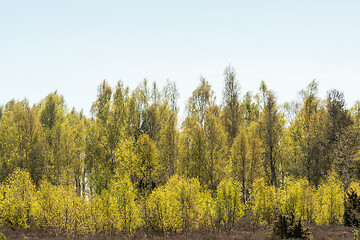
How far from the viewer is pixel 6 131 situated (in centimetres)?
3375

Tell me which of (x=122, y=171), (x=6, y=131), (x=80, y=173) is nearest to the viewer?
(x=122, y=171)

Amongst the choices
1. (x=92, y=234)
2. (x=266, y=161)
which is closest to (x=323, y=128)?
(x=266, y=161)

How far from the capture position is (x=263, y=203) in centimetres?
1928

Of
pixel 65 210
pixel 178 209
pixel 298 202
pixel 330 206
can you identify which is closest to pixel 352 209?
pixel 330 206

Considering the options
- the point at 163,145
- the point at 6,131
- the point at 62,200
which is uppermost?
the point at 6,131

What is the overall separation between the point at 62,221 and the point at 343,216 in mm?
20778

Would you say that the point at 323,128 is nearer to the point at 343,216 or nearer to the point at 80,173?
the point at 343,216

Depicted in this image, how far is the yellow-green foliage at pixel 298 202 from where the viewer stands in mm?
20219

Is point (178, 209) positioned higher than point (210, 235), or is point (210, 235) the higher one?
point (178, 209)

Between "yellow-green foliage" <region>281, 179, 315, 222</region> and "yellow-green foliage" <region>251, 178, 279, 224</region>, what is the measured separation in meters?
0.68

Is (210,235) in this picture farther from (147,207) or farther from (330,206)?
(330,206)

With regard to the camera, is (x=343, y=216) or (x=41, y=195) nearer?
(x=41, y=195)

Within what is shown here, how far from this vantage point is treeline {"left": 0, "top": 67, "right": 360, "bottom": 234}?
1844cm

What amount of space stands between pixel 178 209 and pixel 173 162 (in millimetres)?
10752
